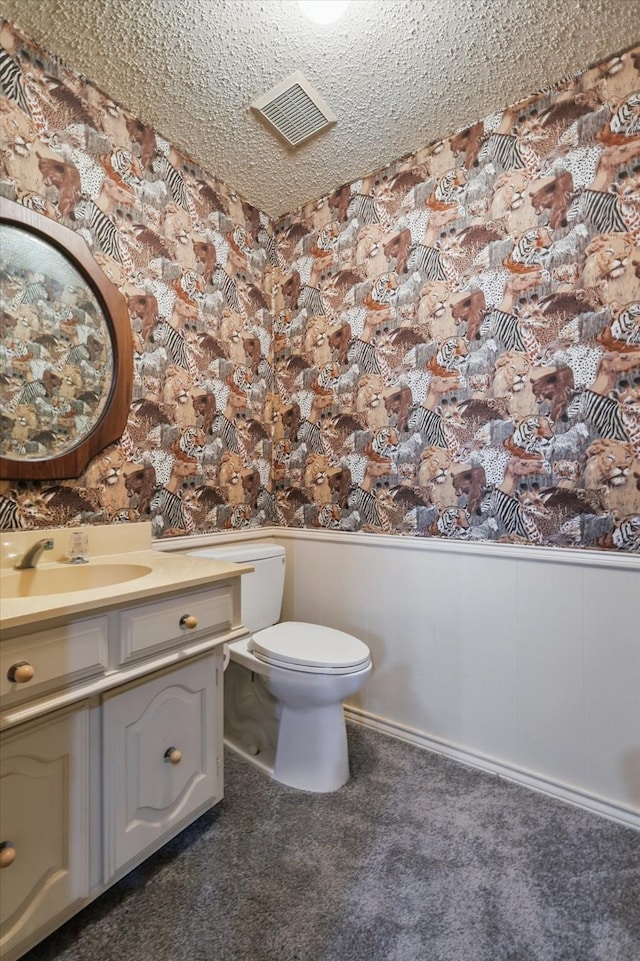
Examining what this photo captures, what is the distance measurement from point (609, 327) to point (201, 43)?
159cm

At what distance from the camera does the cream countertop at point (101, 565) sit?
0.94 metres

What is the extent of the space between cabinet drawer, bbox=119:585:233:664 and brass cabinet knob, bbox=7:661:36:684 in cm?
21

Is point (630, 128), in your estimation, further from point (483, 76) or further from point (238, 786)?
point (238, 786)

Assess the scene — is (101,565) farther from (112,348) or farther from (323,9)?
(323,9)

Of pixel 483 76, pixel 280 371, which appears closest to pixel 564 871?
pixel 280 371

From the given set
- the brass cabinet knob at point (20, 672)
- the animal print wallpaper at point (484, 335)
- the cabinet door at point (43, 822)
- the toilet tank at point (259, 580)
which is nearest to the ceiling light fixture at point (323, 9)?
the animal print wallpaper at point (484, 335)

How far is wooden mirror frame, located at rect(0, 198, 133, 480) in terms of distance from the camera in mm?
1392

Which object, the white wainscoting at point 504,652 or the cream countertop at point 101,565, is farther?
the white wainscoting at point 504,652

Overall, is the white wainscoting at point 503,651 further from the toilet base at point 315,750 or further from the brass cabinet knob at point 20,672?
the brass cabinet knob at point 20,672

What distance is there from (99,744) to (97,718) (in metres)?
0.06

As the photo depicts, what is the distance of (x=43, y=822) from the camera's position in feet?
3.30

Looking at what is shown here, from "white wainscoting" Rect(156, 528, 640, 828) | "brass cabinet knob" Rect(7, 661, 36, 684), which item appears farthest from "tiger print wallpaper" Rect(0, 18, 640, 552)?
"brass cabinet knob" Rect(7, 661, 36, 684)

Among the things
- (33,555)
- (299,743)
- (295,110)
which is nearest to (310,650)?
(299,743)

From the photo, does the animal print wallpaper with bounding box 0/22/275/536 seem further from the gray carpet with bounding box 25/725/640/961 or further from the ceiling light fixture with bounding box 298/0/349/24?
the gray carpet with bounding box 25/725/640/961
